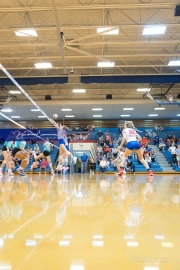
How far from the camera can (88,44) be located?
12.3 meters

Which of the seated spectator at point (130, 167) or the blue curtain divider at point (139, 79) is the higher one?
the blue curtain divider at point (139, 79)

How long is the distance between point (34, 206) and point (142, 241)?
1368 mm

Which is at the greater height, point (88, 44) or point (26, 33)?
point (26, 33)

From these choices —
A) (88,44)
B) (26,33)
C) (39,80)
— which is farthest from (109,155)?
(26,33)

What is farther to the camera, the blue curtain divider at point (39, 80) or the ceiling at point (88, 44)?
the blue curtain divider at point (39, 80)

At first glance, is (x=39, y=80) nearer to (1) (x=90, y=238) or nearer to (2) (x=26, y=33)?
(2) (x=26, y=33)

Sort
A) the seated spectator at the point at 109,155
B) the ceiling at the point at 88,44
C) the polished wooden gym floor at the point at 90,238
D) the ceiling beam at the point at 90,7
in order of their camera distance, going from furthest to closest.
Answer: the seated spectator at the point at 109,155
the ceiling at the point at 88,44
the ceiling beam at the point at 90,7
the polished wooden gym floor at the point at 90,238

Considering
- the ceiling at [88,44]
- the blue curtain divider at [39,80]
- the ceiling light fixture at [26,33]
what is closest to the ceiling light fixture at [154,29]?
the ceiling at [88,44]

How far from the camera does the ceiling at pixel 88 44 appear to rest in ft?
34.3

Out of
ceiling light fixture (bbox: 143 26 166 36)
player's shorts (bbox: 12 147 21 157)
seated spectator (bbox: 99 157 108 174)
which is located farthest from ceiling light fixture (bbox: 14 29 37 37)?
seated spectator (bbox: 99 157 108 174)

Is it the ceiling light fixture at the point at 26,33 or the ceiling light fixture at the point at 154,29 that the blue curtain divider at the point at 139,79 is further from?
the ceiling light fixture at the point at 26,33

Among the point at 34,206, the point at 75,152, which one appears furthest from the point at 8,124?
the point at 34,206

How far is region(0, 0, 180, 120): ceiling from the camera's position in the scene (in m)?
10.4

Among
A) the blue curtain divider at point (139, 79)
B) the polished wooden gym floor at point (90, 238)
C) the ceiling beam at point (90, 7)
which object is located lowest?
the polished wooden gym floor at point (90, 238)
